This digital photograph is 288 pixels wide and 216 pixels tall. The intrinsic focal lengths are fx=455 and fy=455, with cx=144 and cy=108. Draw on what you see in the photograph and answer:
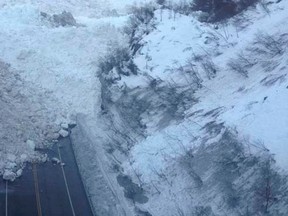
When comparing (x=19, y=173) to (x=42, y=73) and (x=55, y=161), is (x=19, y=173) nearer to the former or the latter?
(x=55, y=161)

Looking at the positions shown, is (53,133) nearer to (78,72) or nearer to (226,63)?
(78,72)

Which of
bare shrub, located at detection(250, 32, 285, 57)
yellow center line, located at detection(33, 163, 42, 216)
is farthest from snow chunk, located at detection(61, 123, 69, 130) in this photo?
bare shrub, located at detection(250, 32, 285, 57)

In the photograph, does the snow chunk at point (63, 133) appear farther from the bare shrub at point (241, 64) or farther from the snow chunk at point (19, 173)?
the bare shrub at point (241, 64)

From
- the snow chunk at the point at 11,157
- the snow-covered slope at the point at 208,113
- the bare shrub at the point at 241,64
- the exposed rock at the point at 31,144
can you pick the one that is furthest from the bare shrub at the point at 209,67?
the snow chunk at the point at 11,157

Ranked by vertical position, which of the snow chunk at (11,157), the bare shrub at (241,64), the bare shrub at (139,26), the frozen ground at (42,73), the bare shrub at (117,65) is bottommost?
the snow chunk at (11,157)

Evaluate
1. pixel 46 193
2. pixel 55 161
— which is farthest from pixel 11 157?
pixel 46 193
